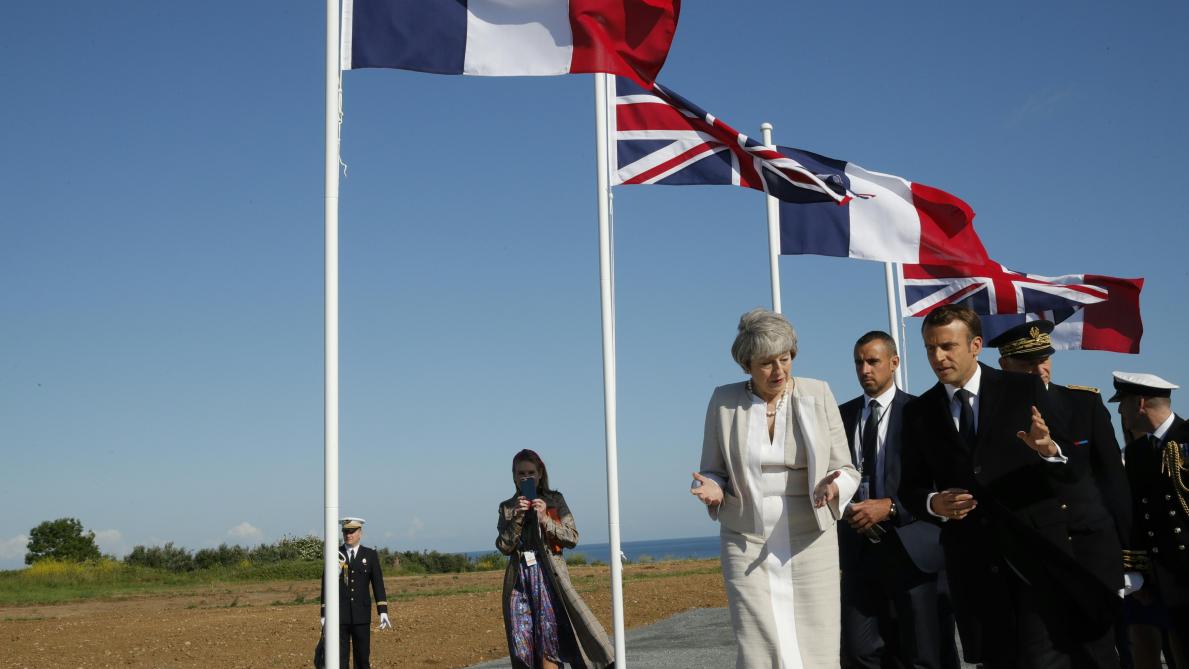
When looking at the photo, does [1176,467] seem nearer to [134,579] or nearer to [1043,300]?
[1043,300]

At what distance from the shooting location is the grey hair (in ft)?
16.4

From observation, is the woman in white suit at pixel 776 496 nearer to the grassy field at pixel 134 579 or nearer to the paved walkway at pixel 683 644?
the paved walkway at pixel 683 644

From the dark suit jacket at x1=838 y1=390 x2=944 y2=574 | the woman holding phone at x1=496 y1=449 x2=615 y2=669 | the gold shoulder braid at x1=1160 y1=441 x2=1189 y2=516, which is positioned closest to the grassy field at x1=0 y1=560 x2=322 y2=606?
the woman holding phone at x1=496 y1=449 x2=615 y2=669

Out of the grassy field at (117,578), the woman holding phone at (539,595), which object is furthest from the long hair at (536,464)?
the grassy field at (117,578)

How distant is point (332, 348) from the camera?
6340mm

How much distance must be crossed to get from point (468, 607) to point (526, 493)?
13.5 metres

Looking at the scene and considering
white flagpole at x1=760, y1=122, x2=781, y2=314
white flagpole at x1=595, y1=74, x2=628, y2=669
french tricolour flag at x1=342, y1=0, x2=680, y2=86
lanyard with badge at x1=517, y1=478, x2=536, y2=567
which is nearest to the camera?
french tricolour flag at x1=342, y1=0, x2=680, y2=86

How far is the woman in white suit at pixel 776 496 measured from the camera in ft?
15.7

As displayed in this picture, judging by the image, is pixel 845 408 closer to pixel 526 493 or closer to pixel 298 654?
pixel 526 493

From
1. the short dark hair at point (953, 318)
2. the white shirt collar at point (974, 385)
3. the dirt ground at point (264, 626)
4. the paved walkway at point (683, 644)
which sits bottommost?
the dirt ground at point (264, 626)

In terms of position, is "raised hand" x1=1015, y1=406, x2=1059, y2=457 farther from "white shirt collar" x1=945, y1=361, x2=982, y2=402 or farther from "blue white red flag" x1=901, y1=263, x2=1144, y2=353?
"blue white red flag" x1=901, y1=263, x2=1144, y2=353

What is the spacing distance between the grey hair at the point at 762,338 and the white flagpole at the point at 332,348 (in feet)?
7.65

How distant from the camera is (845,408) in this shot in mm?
7074

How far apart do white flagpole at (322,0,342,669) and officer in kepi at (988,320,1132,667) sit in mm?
3629
